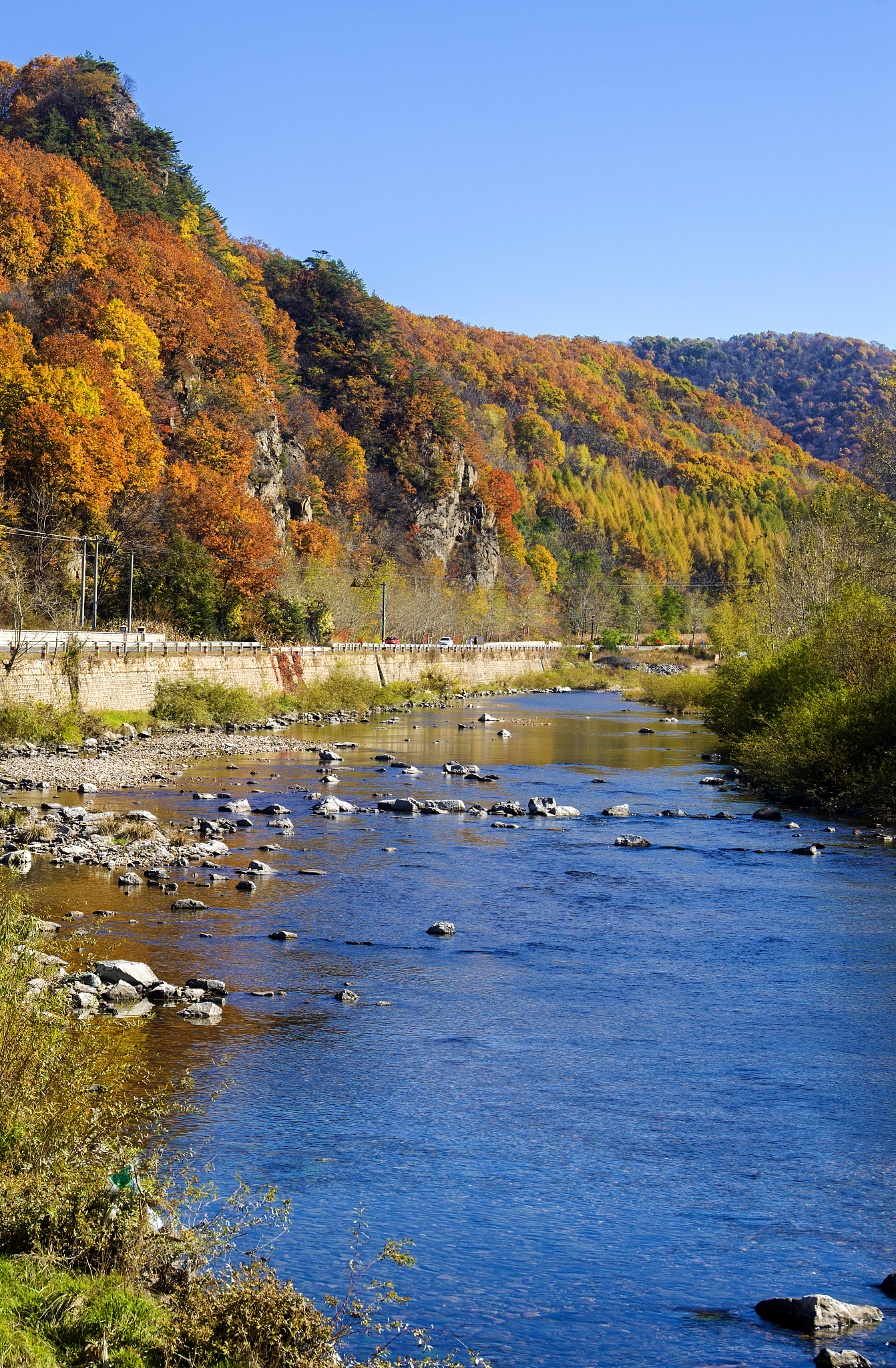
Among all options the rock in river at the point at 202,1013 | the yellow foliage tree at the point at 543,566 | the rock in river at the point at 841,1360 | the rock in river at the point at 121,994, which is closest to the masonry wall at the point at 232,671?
the rock in river at the point at 121,994

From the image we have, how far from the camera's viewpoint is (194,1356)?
552 cm

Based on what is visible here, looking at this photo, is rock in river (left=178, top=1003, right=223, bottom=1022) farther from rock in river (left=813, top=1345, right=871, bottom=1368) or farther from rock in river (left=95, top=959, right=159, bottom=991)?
rock in river (left=813, top=1345, right=871, bottom=1368)

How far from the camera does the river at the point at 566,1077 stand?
25.2 ft

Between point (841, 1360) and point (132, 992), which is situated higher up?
point (132, 992)

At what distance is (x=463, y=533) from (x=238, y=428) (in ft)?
158

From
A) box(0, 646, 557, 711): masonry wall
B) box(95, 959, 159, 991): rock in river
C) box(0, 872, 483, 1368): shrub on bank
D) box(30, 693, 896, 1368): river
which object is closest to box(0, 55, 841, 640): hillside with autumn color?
box(0, 646, 557, 711): masonry wall

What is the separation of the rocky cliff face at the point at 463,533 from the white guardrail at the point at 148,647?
119 ft

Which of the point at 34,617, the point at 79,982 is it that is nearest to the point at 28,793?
the point at 79,982

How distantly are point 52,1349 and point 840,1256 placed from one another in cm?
526

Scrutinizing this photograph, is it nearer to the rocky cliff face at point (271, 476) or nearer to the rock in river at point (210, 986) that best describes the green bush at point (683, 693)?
the rocky cliff face at point (271, 476)

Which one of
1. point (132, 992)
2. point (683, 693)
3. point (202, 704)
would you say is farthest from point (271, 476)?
point (132, 992)

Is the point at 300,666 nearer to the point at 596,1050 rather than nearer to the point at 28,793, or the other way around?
the point at 28,793

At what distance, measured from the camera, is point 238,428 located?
261 feet

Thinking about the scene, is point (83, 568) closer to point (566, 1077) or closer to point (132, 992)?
point (132, 992)
